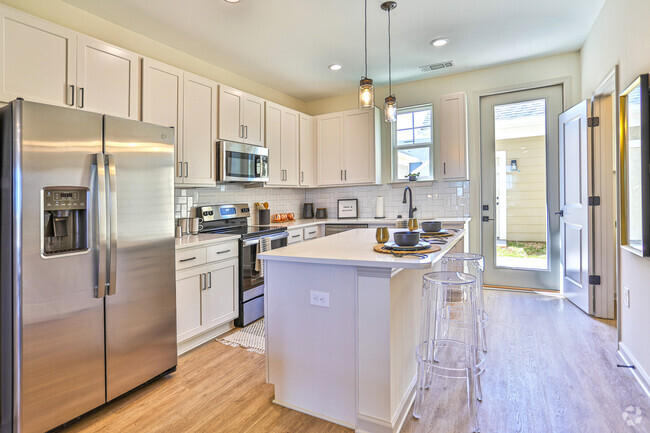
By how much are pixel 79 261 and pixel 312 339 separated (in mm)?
1367

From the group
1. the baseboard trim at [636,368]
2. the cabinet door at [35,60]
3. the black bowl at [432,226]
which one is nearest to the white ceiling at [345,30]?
the cabinet door at [35,60]

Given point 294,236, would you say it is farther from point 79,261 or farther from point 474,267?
point 79,261

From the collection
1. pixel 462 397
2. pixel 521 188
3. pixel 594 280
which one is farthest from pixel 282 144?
pixel 594 280

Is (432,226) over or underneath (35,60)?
underneath

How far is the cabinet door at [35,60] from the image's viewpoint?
211 cm

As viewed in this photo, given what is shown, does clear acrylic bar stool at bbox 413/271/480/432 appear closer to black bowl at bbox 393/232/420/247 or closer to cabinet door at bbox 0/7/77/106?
black bowl at bbox 393/232/420/247

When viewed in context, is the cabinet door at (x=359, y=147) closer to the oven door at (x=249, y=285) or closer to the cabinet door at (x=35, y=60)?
the oven door at (x=249, y=285)

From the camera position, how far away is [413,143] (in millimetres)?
4824

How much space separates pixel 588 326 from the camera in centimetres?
323

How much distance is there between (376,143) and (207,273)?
297cm

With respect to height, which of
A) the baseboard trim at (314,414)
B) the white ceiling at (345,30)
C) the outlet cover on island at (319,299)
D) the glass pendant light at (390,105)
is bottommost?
the baseboard trim at (314,414)

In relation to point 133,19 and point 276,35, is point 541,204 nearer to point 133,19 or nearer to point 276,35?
point 276,35

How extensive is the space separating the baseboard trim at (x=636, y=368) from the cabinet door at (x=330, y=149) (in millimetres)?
3530

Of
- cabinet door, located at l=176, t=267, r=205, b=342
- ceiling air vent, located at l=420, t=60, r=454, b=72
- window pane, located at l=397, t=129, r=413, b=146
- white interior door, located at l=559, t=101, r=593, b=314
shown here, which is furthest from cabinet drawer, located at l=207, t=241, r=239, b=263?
white interior door, located at l=559, t=101, r=593, b=314
